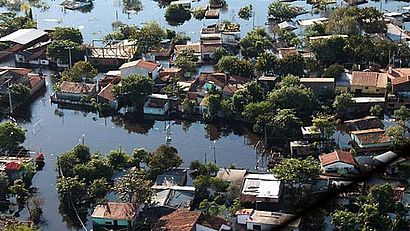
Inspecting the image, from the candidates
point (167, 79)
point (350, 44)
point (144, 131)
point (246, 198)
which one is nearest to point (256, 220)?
point (246, 198)

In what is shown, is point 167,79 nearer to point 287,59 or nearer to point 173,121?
point 173,121

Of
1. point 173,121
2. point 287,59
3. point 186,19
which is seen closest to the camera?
point 173,121

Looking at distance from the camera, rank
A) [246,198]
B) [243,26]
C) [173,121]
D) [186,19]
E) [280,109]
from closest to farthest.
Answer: [246,198], [280,109], [173,121], [243,26], [186,19]

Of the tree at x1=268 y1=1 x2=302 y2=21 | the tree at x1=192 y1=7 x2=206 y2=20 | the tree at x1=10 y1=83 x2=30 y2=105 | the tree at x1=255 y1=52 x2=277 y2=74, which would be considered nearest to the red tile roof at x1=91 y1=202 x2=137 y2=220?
the tree at x1=10 y1=83 x2=30 y2=105

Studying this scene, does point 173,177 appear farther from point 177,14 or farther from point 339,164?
point 177,14

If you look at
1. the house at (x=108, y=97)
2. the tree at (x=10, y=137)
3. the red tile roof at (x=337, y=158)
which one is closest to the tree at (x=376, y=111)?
the red tile roof at (x=337, y=158)

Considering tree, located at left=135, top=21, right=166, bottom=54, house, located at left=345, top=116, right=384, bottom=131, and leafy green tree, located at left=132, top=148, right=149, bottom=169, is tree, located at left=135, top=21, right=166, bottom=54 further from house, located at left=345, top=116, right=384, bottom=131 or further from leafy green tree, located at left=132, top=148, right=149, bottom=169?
house, located at left=345, top=116, right=384, bottom=131
